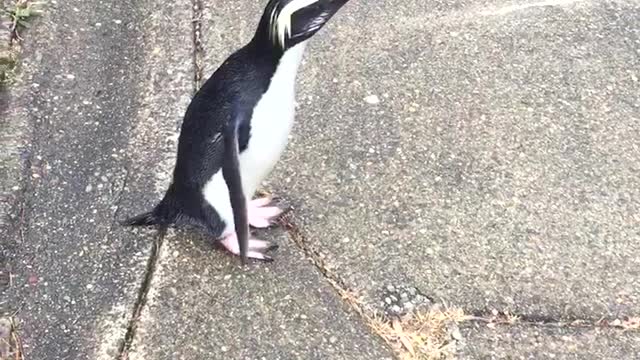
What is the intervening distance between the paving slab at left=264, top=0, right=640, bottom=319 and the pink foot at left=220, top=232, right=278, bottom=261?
0.41ft

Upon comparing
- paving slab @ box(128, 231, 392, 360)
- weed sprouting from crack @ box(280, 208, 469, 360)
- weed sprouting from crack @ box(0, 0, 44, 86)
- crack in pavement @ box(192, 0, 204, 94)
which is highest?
weed sprouting from crack @ box(0, 0, 44, 86)

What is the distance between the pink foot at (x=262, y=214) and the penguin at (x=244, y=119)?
13cm

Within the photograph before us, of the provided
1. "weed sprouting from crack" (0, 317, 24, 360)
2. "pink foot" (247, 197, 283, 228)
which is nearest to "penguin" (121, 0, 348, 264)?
"pink foot" (247, 197, 283, 228)

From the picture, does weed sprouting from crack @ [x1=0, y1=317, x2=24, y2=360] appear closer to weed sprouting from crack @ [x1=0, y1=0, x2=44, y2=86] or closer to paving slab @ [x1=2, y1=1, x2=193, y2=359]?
paving slab @ [x1=2, y1=1, x2=193, y2=359]

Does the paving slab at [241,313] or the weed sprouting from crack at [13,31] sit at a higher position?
the weed sprouting from crack at [13,31]

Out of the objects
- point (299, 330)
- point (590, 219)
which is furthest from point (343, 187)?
point (590, 219)

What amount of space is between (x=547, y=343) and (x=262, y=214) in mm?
724

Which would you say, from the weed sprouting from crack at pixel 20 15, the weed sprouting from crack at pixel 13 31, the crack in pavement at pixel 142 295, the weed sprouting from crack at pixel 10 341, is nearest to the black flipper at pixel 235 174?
the crack in pavement at pixel 142 295

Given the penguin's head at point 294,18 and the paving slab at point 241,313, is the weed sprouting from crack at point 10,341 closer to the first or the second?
the paving slab at point 241,313

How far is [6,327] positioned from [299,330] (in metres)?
0.65

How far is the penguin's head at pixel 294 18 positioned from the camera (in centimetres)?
178

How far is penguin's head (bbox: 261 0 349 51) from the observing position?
178cm

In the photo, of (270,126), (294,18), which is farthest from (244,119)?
(294,18)

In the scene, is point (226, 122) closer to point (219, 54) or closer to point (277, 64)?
point (277, 64)
